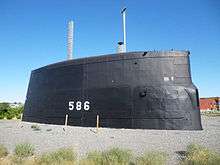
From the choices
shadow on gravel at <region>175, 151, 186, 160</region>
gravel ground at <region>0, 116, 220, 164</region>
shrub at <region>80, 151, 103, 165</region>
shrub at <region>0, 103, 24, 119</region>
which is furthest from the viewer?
shrub at <region>0, 103, 24, 119</region>

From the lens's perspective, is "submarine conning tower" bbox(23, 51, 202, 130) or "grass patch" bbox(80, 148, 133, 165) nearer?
"grass patch" bbox(80, 148, 133, 165)

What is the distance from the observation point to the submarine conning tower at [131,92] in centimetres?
1359

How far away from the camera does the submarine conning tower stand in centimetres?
1359

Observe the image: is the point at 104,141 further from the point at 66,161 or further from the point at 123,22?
the point at 123,22

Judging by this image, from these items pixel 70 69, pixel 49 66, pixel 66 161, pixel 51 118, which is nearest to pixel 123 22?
pixel 70 69

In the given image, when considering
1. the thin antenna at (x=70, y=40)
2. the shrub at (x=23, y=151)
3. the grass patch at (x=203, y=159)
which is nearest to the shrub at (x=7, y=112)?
the thin antenna at (x=70, y=40)

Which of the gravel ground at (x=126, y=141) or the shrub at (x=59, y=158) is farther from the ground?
the gravel ground at (x=126, y=141)

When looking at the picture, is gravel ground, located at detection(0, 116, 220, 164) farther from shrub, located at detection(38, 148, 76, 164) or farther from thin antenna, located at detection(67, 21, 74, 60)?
thin antenna, located at detection(67, 21, 74, 60)

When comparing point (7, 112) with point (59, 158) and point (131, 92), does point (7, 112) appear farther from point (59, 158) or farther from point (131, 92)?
point (59, 158)

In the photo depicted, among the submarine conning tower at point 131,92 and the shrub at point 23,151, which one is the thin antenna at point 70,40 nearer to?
the submarine conning tower at point 131,92

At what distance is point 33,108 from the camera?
19.8 m

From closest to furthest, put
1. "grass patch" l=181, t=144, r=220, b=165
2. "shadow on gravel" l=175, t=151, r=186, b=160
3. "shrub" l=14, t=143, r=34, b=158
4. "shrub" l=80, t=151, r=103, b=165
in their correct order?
"grass patch" l=181, t=144, r=220, b=165 < "shrub" l=80, t=151, r=103, b=165 < "shadow on gravel" l=175, t=151, r=186, b=160 < "shrub" l=14, t=143, r=34, b=158

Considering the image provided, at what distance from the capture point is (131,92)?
1434 cm

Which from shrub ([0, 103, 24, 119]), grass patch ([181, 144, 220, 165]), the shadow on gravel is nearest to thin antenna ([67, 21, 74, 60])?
the shadow on gravel
